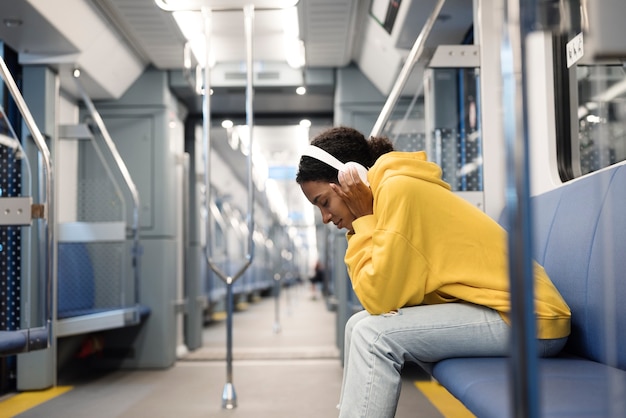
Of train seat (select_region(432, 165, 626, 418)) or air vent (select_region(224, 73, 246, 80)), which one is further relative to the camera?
air vent (select_region(224, 73, 246, 80))

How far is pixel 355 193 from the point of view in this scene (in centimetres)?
212

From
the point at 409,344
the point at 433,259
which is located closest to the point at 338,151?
the point at 433,259

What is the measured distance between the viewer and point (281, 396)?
3936 millimetres

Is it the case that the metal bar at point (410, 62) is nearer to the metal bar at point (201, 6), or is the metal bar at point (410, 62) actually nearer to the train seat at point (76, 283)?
the metal bar at point (201, 6)

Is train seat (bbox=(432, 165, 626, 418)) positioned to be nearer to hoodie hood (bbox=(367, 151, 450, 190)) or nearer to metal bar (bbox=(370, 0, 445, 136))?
hoodie hood (bbox=(367, 151, 450, 190))

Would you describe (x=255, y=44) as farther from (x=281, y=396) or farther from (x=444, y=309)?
(x=444, y=309)

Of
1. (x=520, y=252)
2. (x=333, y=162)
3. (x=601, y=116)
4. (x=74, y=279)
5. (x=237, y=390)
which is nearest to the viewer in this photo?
(x=520, y=252)

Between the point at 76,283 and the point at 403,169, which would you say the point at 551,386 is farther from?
the point at 76,283

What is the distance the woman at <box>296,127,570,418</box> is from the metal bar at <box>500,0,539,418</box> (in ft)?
2.80

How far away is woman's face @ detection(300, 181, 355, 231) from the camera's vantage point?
2.22 metres

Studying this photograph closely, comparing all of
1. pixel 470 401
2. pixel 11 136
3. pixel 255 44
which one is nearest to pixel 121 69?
pixel 255 44

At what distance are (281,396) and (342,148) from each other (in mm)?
2117

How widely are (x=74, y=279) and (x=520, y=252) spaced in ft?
14.7

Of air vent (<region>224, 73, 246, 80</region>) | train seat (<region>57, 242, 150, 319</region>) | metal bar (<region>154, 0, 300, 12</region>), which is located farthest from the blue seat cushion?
air vent (<region>224, 73, 246, 80</region>)
